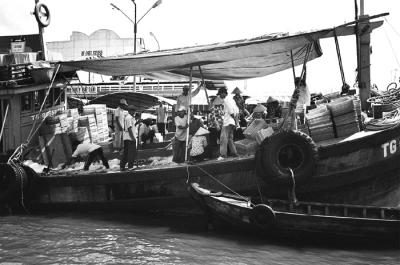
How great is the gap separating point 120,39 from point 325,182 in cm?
3938

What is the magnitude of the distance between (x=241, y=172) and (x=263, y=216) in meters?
1.34

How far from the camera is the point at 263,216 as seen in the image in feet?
25.2

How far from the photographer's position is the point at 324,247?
7.71 m

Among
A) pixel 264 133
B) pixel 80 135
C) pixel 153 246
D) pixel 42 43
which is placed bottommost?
pixel 153 246

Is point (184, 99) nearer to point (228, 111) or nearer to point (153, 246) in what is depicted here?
point (228, 111)

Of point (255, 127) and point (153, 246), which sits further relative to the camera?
point (255, 127)

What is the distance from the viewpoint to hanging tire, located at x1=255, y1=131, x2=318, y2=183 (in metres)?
8.23

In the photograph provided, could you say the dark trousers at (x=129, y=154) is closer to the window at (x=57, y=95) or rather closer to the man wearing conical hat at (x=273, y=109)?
the man wearing conical hat at (x=273, y=109)

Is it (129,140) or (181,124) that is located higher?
(181,124)

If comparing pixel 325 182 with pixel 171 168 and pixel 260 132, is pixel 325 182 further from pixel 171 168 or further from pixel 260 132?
pixel 171 168

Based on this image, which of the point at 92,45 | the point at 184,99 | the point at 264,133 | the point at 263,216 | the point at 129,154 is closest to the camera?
the point at 263,216

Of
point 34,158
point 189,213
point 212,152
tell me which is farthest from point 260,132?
point 34,158

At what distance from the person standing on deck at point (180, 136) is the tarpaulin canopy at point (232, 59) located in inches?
37.7

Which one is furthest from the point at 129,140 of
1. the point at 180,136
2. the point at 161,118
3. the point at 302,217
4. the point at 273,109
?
the point at 161,118
